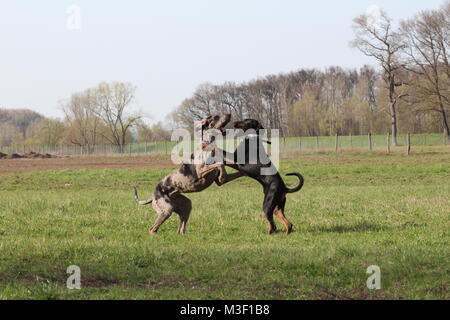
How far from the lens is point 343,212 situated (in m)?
14.4

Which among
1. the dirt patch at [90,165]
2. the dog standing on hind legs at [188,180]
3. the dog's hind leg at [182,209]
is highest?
the dog standing on hind legs at [188,180]

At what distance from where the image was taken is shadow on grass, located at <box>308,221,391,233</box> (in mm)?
11820

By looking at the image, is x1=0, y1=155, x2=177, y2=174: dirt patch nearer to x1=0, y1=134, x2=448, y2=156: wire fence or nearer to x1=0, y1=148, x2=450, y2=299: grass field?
x1=0, y1=134, x2=448, y2=156: wire fence

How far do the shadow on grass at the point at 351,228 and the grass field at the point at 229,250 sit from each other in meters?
0.02

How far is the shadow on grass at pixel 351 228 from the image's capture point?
11820 mm

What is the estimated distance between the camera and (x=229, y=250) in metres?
9.40

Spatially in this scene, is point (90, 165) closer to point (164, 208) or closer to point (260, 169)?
point (164, 208)

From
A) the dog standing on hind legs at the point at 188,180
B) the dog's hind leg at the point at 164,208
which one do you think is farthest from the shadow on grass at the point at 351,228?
the dog's hind leg at the point at 164,208

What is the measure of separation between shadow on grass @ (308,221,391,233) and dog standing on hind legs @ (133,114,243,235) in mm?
Result: 2134

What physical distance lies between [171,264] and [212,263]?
58 cm

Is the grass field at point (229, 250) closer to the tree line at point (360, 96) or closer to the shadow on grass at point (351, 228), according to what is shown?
the shadow on grass at point (351, 228)

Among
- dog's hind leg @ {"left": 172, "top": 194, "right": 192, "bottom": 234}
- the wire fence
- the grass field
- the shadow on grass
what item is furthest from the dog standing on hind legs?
the wire fence
